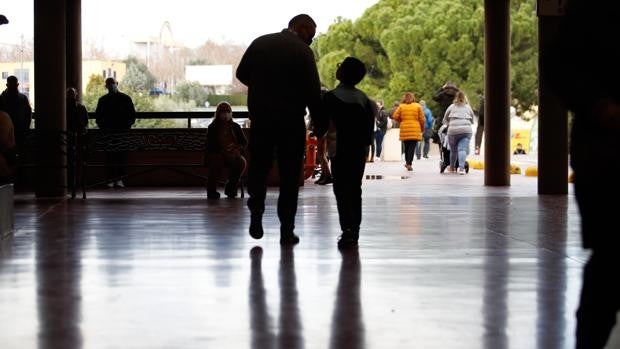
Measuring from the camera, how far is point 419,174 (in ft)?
87.7

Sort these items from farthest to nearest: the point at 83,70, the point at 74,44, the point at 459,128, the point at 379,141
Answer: the point at 379,141 → the point at 83,70 → the point at 459,128 → the point at 74,44

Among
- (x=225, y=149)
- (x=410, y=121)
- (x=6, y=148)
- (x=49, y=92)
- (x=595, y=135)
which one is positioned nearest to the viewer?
(x=595, y=135)

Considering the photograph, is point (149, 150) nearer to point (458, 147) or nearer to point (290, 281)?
point (458, 147)

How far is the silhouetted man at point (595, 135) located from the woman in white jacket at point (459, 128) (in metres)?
21.6

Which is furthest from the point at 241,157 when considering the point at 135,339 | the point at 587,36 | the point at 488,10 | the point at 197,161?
the point at 587,36

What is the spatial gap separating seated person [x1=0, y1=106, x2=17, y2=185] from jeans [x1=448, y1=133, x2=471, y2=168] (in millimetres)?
15054

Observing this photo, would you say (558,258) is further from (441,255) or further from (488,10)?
(488,10)

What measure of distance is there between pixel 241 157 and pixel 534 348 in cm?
1229

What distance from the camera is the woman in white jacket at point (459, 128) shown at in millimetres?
25875

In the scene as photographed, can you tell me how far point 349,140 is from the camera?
10.5 meters

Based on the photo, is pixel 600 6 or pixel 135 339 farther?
pixel 135 339

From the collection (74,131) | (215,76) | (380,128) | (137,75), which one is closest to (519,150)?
(380,128)

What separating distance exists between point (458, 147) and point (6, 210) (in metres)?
16.0

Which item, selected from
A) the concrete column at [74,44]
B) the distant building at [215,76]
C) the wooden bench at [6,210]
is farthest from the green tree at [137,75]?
the wooden bench at [6,210]
